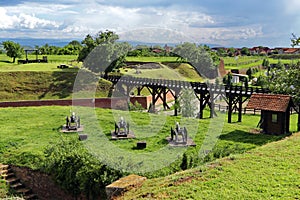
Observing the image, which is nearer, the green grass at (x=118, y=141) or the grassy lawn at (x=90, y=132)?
the green grass at (x=118, y=141)

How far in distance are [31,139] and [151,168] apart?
9.10 m

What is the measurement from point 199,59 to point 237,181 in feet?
129

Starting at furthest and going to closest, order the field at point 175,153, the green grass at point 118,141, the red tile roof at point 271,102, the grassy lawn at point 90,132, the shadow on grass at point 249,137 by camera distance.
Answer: the red tile roof at point 271,102 < the shadow on grass at point 249,137 < the grassy lawn at point 90,132 < the green grass at point 118,141 < the field at point 175,153

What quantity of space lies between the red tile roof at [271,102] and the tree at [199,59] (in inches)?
543

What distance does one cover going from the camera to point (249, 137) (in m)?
21.0

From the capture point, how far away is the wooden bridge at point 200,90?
30734mm

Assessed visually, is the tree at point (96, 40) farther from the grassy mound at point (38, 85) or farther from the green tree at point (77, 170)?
the green tree at point (77, 170)

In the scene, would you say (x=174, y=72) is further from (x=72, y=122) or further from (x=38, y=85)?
(x=72, y=122)

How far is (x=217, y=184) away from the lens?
33.2ft

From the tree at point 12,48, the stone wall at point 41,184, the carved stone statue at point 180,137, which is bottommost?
the stone wall at point 41,184

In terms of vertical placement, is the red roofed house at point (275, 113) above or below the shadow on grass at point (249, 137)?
above

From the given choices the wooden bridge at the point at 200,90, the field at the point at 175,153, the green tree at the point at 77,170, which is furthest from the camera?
the wooden bridge at the point at 200,90

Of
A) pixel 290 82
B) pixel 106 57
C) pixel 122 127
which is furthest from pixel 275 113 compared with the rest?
pixel 106 57

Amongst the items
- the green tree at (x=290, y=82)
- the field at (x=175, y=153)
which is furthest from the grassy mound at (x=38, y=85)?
the green tree at (x=290, y=82)
